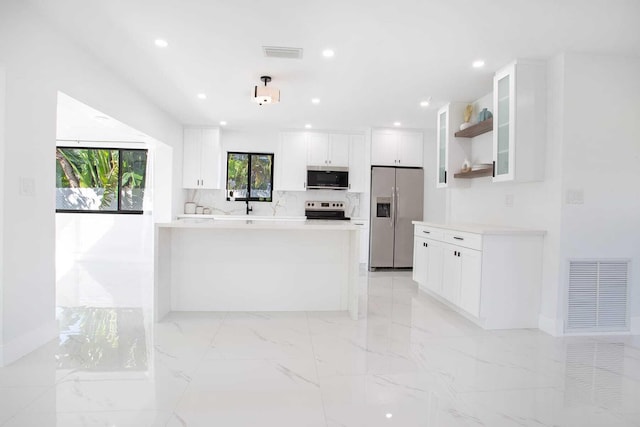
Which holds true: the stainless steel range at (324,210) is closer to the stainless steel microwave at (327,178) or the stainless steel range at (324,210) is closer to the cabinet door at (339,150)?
the stainless steel microwave at (327,178)

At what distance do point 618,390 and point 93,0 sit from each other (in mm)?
4155

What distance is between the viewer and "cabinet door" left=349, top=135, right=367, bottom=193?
6449 millimetres

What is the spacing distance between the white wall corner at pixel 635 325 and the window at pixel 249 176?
5117 millimetres

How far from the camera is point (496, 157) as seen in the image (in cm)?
360

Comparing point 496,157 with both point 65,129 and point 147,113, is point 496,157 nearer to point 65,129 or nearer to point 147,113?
point 147,113

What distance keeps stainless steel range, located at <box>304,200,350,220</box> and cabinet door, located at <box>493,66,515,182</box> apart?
316cm

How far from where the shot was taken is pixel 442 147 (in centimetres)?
470

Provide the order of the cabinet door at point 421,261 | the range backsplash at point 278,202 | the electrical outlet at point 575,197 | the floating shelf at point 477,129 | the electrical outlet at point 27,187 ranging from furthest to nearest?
the range backsplash at point 278,202, the cabinet door at point 421,261, the floating shelf at point 477,129, the electrical outlet at point 575,197, the electrical outlet at point 27,187

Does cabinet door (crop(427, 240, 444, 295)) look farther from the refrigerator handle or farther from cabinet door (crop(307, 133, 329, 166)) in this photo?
cabinet door (crop(307, 133, 329, 166))

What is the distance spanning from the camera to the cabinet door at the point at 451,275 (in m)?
3.62

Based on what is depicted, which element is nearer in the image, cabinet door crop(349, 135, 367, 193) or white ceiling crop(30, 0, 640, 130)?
white ceiling crop(30, 0, 640, 130)

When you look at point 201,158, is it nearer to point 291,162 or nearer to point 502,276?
point 291,162

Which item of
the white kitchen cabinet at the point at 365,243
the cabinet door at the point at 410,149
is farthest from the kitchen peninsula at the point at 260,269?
the cabinet door at the point at 410,149

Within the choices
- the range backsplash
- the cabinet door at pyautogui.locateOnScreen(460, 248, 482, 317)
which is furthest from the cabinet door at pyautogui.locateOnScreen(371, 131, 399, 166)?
the cabinet door at pyautogui.locateOnScreen(460, 248, 482, 317)
